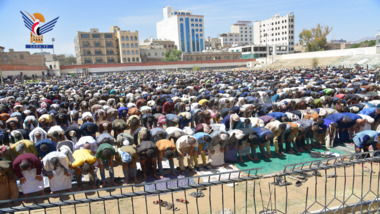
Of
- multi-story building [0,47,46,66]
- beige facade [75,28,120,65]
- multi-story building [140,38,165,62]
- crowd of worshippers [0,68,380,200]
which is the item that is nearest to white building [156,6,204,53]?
multi-story building [140,38,165,62]

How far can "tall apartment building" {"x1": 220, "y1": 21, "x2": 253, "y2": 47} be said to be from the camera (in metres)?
127

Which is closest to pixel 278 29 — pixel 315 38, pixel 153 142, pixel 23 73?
pixel 315 38

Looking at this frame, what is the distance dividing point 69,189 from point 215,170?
395 cm

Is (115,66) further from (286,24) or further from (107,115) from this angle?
(286,24)

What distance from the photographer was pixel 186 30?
106 meters

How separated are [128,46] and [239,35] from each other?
71326 mm

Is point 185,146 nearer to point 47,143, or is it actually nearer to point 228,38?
point 47,143

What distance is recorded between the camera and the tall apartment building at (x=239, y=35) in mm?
127188

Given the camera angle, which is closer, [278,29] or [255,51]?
[255,51]

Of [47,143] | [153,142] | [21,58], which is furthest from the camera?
[21,58]

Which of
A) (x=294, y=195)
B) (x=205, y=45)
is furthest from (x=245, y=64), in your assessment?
(x=294, y=195)

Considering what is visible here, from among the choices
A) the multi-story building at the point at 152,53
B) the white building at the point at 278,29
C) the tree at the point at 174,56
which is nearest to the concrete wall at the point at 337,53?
the tree at the point at 174,56

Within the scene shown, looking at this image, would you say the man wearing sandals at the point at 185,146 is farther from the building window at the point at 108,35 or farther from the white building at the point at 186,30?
the white building at the point at 186,30

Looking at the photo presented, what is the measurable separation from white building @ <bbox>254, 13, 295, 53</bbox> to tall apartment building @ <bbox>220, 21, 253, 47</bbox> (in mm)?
16567
